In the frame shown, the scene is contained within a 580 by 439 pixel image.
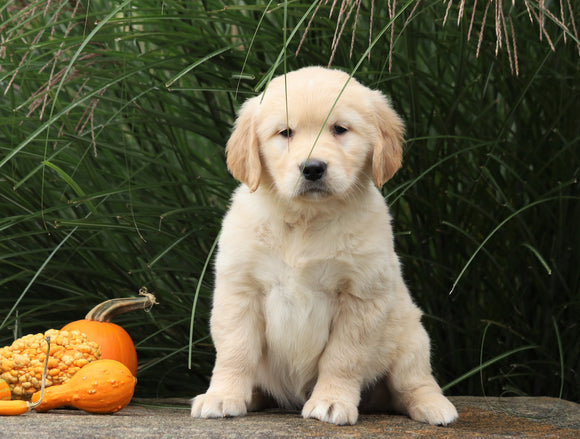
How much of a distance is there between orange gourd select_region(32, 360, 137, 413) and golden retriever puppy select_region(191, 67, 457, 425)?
22 centimetres

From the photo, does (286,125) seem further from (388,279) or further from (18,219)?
(18,219)

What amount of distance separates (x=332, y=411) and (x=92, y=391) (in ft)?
2.17

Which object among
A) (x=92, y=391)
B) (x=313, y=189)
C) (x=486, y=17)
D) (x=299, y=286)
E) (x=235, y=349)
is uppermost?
(x=486, y=17)

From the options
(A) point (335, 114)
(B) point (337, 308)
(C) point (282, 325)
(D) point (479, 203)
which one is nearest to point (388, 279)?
(B) point (337, 308)

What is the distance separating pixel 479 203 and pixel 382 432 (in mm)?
1234

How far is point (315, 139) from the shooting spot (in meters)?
2.29

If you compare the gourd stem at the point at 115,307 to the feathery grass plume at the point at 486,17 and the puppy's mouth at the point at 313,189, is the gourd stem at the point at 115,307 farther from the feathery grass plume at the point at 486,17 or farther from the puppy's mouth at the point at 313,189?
the feathery grass plume at the point at 486,17

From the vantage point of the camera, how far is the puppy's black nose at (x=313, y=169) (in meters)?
2.20

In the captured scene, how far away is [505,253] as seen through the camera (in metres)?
3.13

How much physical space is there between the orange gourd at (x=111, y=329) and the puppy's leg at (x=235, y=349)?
436 millimetres

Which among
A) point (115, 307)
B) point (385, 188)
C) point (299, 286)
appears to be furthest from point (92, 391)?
point (385, 188)

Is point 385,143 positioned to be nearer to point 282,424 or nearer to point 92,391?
point 282,424

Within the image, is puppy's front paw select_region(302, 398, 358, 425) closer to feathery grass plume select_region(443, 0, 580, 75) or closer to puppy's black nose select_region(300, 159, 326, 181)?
puppy's black nose select_region(300, 159, 326, 181)

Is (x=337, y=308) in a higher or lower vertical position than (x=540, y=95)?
lower
